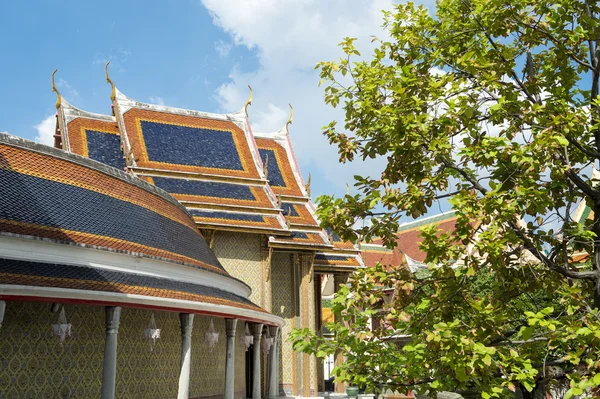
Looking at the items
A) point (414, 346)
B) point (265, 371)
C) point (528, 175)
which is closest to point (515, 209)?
point (528, 175)

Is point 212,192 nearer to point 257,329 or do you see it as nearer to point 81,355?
point 257,329

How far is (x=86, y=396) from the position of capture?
13.2 meters

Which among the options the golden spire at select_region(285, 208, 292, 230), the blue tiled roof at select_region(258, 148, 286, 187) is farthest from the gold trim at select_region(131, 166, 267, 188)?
the blue tiled roof at select_region(258, 148, 286, 187)

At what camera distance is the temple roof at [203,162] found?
88.8 ft

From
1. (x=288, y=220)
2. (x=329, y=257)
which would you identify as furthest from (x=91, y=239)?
(x=329, y=257)

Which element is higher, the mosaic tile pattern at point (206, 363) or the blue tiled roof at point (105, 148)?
the blue tiled roof at point (105, 148)

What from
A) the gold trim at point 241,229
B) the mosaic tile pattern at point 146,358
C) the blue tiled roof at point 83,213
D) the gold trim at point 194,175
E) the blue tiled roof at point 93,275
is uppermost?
the gold trim at point 194,175

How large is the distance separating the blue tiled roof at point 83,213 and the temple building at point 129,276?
0.03 m

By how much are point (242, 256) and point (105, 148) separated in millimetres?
7708

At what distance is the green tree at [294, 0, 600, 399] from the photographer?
276 inches

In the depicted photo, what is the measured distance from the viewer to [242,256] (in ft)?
89.5

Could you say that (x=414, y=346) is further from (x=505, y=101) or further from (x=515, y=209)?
(x=505, y=101)

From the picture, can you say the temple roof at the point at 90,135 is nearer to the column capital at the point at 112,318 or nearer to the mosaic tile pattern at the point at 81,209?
the mosaic tile pattern at the point at 81,209

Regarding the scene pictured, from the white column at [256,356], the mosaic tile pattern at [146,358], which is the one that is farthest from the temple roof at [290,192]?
the mosaic tile pattern at [146,358]
